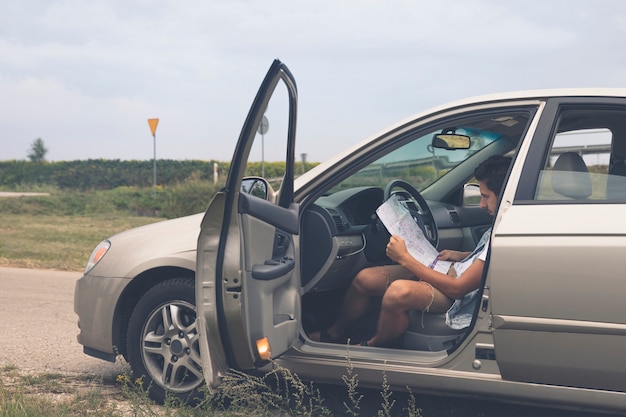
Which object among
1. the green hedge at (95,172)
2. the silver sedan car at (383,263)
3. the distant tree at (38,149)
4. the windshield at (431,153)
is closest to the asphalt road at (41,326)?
the silver sedan car at (383,263)

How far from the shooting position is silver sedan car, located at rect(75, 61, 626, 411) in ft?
10.7

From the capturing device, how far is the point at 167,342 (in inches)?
158

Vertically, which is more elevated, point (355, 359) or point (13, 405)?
point (355, 359)

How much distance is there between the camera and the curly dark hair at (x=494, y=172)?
406 cm

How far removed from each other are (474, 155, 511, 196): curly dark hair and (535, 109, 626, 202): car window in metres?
0.40

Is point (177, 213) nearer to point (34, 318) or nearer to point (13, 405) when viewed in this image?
point (34, 318)

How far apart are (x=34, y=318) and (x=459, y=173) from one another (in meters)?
4.12

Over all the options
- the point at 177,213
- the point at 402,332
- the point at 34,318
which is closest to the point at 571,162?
the point at 402,332

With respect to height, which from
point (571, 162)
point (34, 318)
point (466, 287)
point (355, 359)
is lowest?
point (34, 318)

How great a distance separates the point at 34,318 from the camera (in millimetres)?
6832

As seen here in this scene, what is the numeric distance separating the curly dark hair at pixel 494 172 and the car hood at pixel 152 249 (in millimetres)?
1616

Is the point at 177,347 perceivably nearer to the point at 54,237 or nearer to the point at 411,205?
the point at 411,205

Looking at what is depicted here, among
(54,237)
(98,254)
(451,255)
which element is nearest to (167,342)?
(98,254)

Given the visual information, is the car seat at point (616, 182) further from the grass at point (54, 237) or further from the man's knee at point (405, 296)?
the grass at point (54, 237)
